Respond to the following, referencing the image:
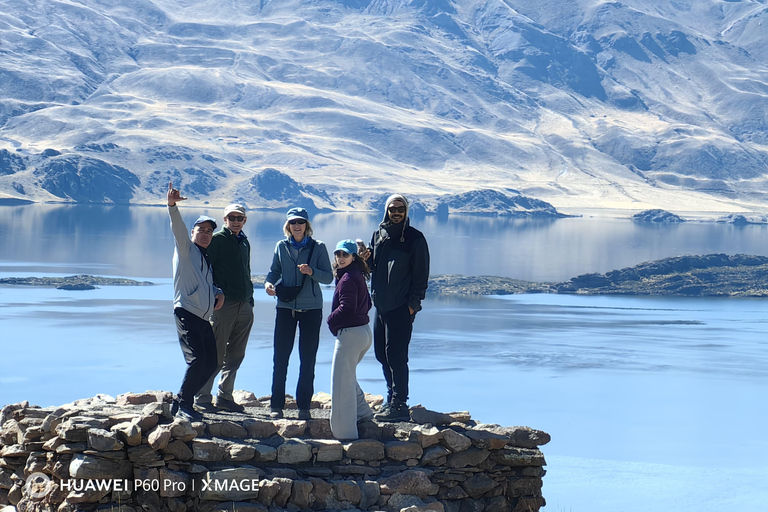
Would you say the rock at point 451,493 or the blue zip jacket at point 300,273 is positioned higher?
the blue zip jacket at point 300,273

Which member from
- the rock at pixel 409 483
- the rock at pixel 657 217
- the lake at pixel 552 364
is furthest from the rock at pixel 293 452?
the rock at pixel 657 217

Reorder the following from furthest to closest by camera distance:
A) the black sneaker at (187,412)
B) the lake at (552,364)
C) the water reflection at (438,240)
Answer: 1. the water reflection at (438,240)
2. the lake at (552,364)
3. the black sneaker at (187,412)

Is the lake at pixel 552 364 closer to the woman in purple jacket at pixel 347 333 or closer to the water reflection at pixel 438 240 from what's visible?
the water reflection at pixel 438 240

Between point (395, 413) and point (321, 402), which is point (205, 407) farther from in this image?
point (395, 413)

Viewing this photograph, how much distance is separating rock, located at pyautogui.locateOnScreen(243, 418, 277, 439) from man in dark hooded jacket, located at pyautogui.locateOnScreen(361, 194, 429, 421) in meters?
1.22

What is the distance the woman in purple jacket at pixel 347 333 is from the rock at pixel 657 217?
166172 mm

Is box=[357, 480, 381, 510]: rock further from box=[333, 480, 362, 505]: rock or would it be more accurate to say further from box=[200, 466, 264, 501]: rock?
box=[200, 466, 264, 501]: rock

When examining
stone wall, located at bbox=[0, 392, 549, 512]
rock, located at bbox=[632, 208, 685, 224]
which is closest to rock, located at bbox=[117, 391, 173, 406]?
stone wall, located at bbox=[0, 392, 549, 512]

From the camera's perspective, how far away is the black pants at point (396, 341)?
10148mm

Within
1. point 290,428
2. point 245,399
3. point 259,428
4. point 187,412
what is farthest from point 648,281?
point 187,412

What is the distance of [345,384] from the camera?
969cm

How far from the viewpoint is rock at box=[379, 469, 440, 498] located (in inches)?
368

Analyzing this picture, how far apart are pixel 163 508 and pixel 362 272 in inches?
110

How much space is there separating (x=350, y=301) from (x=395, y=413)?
4.56 feet
